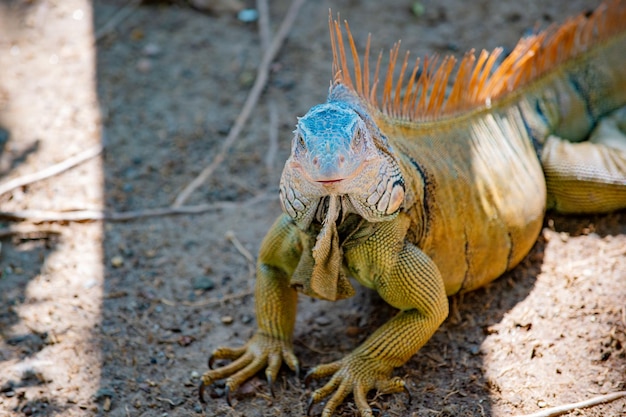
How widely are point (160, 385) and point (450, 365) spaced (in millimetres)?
1407

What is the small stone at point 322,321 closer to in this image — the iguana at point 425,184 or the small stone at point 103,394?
the iguana at point 425,184

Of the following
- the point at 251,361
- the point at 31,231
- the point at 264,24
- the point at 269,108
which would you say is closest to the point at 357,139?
the point at 251,361

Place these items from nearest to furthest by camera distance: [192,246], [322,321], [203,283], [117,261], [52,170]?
[322,321]
[203,283]
[117,261]
[192,246]
[52,170]

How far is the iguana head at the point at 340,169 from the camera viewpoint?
8.13ft

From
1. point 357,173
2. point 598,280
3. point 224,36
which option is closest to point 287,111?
point 224,36

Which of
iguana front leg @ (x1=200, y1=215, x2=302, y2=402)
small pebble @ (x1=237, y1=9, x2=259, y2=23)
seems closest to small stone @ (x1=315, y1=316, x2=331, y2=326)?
Answer: iguana front leg @ (x1=200, y1=215, x2=302, y2=402)

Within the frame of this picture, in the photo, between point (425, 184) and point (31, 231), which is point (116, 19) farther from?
point (425, 184)

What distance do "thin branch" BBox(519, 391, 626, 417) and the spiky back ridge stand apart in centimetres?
148

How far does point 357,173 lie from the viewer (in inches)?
101

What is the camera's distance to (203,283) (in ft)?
13.8

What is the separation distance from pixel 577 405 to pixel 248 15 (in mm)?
4559

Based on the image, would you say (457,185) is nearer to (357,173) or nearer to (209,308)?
(357,173)

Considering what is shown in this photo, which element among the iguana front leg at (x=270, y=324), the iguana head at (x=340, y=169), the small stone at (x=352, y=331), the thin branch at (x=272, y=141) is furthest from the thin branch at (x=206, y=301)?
the iguana head at (x=340, y=169)

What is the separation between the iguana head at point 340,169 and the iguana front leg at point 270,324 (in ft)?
1.81
